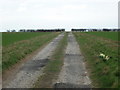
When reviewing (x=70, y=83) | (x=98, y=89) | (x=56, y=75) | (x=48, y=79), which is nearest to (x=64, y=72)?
(x=56, y=75)

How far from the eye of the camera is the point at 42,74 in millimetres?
15688

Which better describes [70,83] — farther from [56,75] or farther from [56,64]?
[56,64]

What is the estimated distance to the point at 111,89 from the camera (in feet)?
38.2

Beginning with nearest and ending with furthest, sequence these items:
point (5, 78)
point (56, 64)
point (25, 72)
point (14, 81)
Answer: point (14, 81), point (5, 78), point (25, 72), point (56, 64)

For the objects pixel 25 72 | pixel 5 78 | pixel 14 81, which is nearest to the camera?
pixel 14 81

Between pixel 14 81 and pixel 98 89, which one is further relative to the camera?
pixel 14 81

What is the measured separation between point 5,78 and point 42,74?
6.59ft

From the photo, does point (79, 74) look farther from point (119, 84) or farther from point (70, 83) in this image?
point (119, 84)

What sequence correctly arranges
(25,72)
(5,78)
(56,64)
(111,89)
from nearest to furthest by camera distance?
(111,89)
(5,78)
(25,72)
(56,64)

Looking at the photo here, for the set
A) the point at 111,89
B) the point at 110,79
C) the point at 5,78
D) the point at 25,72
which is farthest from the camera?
the point at 25,72

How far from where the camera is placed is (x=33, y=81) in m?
13.9

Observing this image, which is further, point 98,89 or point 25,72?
point 25,72

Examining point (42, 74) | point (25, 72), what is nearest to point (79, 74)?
point (42, 74)

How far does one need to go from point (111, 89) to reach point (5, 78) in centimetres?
614
